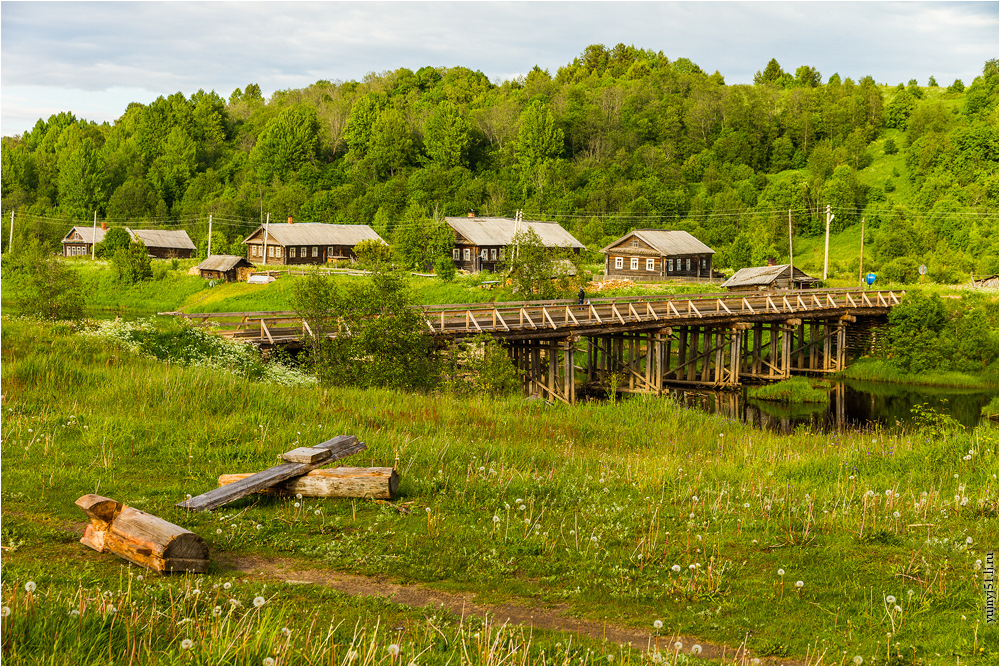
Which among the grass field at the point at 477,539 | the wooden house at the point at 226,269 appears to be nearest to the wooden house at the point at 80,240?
the wooden house at the point at 226,269

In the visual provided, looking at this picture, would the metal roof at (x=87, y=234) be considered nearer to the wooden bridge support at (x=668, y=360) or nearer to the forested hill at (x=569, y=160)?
the forested hill at (x=569, y=160)

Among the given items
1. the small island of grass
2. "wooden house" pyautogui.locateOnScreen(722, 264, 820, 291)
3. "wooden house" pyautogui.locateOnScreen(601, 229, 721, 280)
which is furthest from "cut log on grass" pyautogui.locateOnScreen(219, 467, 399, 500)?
"wooden house" pyautogui.locateOnScreen(601, 229, 721, 280)

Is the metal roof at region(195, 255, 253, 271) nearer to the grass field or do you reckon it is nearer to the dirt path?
the grass field

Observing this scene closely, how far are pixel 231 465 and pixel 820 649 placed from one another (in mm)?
7186

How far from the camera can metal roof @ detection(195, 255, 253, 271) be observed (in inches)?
2844

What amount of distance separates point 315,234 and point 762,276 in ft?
144

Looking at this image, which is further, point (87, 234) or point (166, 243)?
point (166, 243)

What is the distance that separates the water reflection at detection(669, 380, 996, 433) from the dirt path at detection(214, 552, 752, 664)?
23766 mm

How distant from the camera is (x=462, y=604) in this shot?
723 centimetres

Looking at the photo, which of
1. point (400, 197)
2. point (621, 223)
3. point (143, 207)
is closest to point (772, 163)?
point (621, 223)

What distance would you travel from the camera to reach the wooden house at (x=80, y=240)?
313ft

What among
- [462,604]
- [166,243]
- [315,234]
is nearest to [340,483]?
[462,604]

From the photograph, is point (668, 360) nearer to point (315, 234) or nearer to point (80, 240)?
point (315, 234)

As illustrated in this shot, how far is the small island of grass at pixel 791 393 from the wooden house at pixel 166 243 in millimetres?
74027
